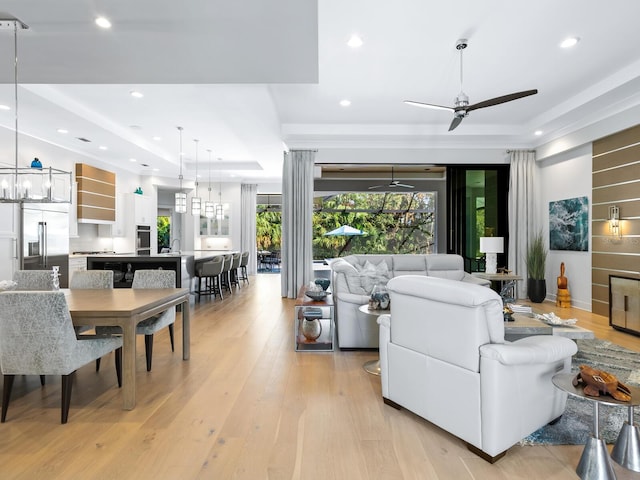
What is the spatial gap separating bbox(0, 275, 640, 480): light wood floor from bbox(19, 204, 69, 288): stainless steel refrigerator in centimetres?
335

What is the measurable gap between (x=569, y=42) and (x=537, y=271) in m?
4.11

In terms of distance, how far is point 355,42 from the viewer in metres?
3.89

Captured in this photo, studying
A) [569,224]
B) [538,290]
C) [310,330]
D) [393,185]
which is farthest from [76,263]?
[569,224]

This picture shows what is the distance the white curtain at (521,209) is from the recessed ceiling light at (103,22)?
6833 mm

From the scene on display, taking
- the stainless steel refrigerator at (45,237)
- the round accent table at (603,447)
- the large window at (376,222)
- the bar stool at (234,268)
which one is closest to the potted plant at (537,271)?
the large window at (376,222)

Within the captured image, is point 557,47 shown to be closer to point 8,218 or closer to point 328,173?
point 328,173

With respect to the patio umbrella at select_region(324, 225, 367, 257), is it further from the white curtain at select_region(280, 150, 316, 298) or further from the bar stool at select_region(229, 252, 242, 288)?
the white curtain at select_region(280, 150, 316, 298)

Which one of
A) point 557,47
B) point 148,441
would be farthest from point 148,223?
point 557,47

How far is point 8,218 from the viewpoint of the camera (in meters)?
5.50

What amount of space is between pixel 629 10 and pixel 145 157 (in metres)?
7.96

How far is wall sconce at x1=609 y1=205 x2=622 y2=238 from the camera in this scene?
534cm

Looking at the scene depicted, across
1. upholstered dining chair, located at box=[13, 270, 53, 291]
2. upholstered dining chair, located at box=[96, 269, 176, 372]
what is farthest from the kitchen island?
upholstered dining chair, located at box=[13, 270, 53, 291]

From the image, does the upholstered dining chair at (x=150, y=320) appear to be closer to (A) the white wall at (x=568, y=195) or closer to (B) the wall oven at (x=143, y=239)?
(B) the wall oven at (x=143, y=239)

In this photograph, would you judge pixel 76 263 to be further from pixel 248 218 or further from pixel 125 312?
pixel 125 312
